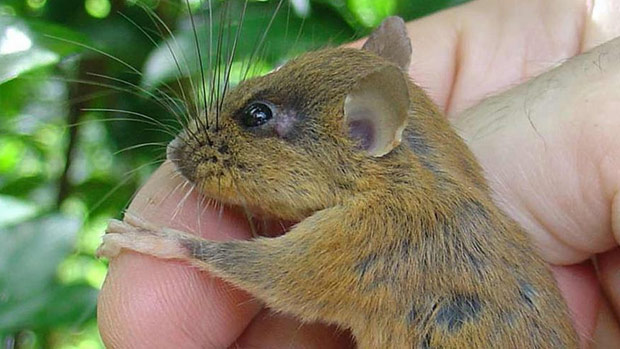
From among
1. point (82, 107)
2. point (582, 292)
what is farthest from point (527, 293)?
point (82, 107)

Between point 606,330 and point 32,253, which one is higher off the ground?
point 32,253

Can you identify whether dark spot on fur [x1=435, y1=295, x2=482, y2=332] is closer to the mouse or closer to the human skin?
the mouse

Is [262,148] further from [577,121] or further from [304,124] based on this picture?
[577,121]

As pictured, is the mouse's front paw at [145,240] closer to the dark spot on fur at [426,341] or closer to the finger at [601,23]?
the dark spot on fur at [426,341]

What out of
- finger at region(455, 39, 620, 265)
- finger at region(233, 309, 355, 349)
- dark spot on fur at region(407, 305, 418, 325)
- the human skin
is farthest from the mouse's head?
finger at region(455, 39, 620, 265)

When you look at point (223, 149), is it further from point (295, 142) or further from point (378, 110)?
point (378, 110)
